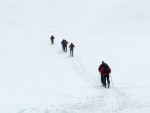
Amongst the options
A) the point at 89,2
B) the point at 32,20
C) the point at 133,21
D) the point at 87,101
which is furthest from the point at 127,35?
the point at 87,101

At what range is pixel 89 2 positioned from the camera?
81.1m

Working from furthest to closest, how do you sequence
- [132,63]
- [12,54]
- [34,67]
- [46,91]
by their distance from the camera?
[12,54] < [132,63] < [34,67] < [46,91]

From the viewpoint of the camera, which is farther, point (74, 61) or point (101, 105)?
point (74, 61)

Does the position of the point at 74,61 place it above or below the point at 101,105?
above

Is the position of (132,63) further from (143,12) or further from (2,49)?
(143,12)

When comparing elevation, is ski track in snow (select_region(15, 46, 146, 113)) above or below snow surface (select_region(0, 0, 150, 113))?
below

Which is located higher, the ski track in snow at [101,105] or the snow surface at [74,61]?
the snow surface at [74,61]

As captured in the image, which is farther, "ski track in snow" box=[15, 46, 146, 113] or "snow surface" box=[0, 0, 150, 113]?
"snow surface" box=[0, 0, 150, 113]

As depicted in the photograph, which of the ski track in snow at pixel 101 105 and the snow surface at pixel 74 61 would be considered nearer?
the ski track in snow at pixel 101 105

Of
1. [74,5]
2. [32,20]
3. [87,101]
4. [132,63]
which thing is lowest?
[87,101]

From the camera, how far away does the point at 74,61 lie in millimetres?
29750

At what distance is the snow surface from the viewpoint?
14422mm

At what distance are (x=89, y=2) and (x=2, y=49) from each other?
160 ft

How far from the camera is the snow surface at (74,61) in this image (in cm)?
1442
